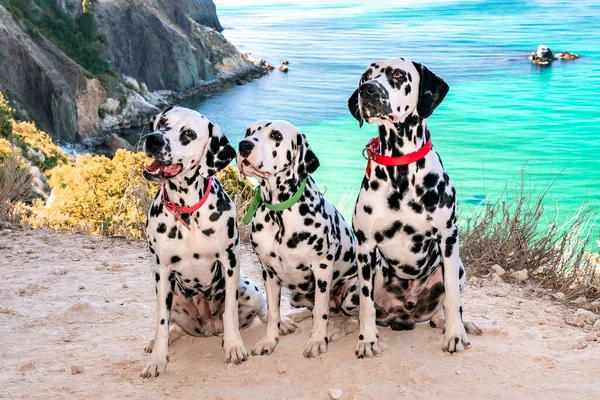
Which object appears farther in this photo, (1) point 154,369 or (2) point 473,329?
(2) point 473,329

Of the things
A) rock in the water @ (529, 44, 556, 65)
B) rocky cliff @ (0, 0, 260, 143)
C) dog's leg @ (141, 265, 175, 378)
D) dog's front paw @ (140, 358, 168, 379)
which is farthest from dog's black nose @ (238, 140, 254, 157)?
rock in the water @ (529, 44, 556, 65)

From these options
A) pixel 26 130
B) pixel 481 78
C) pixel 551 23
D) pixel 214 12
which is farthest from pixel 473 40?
pixel 26 130

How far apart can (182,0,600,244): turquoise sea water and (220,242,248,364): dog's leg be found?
24828 mm

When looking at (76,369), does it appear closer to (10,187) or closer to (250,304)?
(250,304)

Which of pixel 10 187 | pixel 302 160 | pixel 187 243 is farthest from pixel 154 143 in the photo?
pixel 10 187

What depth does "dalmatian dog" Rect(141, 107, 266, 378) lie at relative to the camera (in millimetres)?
5047

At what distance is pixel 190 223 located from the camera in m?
5.20

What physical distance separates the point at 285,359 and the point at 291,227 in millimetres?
931

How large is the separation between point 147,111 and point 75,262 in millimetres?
50727

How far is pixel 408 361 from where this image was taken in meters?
5.21

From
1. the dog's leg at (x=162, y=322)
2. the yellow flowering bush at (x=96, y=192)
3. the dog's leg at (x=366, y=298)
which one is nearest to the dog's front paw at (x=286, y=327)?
the dog's leg at (x=366, y=298)

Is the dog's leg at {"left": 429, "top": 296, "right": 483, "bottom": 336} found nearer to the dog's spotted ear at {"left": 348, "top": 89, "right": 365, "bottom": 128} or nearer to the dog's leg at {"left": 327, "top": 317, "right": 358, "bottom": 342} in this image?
the dog's leg at {"left": 327, "top": 317, "right": 358, "bottom": 342}

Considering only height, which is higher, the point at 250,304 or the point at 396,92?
the point at 396,92

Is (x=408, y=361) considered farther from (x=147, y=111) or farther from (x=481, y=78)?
(x=481, y=78)
